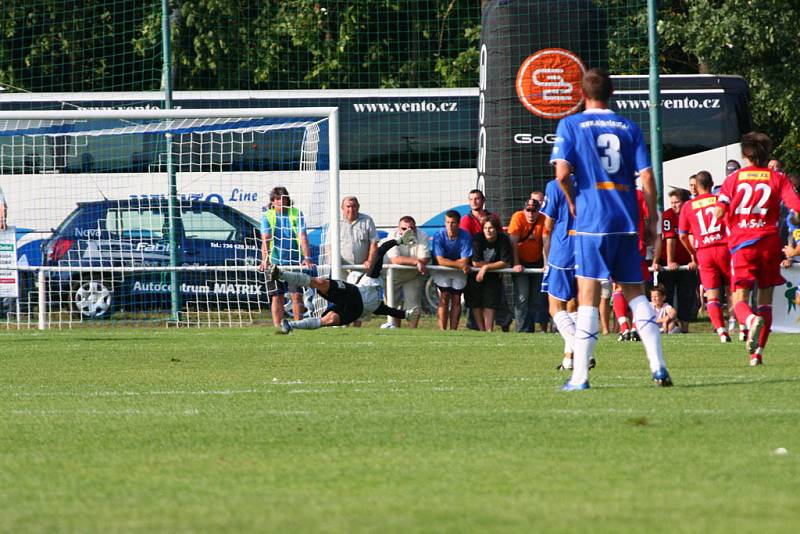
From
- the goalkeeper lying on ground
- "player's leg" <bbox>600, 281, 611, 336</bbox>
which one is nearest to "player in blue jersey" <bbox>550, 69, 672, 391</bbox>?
the goalkeeper lying on ground

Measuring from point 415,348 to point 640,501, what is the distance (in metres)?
8.67

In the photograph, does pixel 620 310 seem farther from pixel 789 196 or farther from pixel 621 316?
pixel 789 196

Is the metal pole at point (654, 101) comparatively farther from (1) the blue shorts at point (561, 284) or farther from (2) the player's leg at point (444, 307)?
(1) the blue shorts at point (561, 284)

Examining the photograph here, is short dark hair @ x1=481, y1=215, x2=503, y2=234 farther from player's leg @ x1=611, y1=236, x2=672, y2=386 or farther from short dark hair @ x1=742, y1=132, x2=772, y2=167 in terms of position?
player's leg @ x1=611, y1=236, x2=672, y2=386

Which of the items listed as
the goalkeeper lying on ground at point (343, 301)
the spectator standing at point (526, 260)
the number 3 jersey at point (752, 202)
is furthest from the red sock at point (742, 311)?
the spectator standing at point (526, 260)

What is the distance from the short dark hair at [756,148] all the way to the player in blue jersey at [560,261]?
66.8 inches

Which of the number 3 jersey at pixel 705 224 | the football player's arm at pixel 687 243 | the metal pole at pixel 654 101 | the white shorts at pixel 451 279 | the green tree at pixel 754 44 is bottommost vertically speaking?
the white shorts at pixel 451 279

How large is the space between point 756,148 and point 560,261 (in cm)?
191

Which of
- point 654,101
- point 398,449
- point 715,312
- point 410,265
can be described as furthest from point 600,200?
point 654,101

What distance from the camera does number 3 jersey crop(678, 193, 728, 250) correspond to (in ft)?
45.2

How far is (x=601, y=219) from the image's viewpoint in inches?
328

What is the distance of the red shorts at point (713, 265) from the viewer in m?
13.9

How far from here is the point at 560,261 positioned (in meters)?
10.9

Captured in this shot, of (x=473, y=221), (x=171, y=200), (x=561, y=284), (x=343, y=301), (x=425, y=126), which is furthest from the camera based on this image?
(x=425, y=126)
